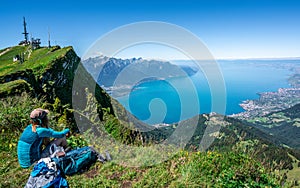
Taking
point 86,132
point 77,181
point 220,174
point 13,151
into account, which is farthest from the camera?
point 86,132

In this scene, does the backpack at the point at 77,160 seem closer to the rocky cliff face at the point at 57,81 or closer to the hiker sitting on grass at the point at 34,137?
the hiker sitting on grass at the point at 34,137

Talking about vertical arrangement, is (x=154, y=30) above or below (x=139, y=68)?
above

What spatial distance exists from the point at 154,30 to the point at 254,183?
4675 mm

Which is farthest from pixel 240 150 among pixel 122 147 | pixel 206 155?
pixel 122 147

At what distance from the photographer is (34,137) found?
513 cm

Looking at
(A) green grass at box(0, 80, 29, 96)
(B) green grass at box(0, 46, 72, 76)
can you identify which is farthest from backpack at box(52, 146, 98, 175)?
(B) green grass at box(0, 46, 72, 76)

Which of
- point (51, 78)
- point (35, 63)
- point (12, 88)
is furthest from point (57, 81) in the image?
point (12, 88)

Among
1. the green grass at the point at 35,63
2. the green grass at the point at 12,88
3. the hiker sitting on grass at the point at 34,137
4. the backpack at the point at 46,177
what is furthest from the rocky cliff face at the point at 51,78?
the backpack at the point at 46,177

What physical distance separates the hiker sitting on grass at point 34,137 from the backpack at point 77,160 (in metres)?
0.48

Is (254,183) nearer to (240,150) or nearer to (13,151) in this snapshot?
(240,150)

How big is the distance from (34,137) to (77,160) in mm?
1140

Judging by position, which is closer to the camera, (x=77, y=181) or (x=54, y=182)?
(x=54, y=182)

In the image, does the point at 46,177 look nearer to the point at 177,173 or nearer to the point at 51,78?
the point at 177,173

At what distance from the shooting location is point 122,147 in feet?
22.0
